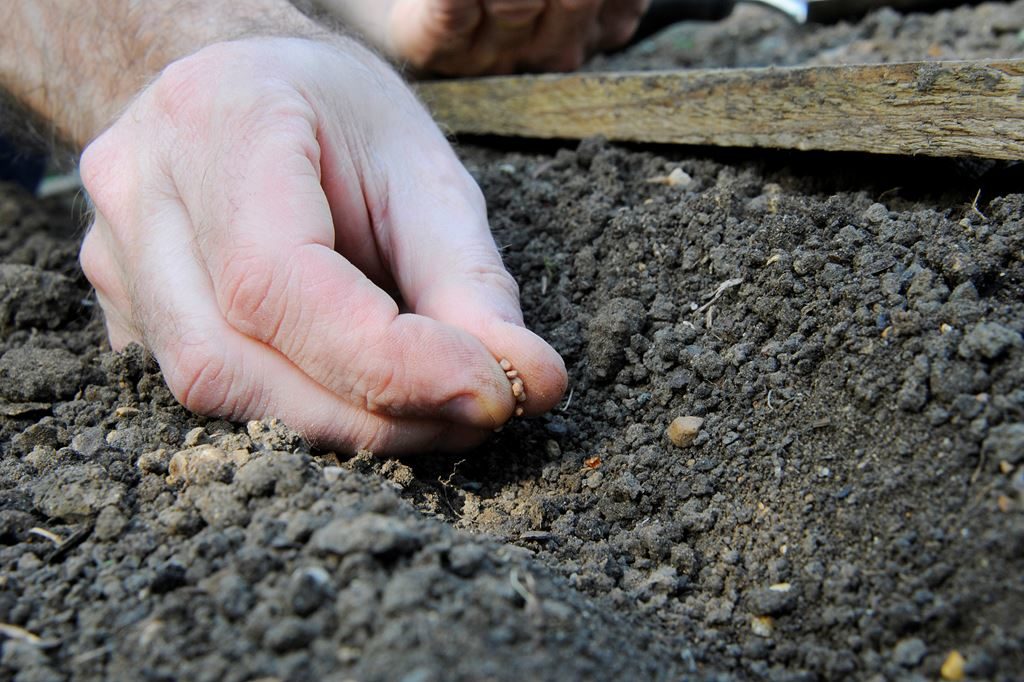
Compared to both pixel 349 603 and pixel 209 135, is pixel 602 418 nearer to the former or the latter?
pixel 349 603

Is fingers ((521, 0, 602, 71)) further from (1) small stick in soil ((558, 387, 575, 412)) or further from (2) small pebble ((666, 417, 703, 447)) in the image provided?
(2) small pebble ((666, 417, 703, 447))

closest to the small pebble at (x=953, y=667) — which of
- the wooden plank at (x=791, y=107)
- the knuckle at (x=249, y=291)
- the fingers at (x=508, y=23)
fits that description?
the wooden plank at (x=791, y=107)

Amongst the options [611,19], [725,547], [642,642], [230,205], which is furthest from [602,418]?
[611,19]

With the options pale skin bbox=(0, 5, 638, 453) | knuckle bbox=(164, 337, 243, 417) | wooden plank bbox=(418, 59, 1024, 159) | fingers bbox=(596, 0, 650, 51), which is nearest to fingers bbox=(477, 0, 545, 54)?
wooden plank bbox=(418, 59, 1024, 159)

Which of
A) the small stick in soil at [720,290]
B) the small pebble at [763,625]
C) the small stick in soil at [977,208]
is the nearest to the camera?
the small pebble at [763,625]

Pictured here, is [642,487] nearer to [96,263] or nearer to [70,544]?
[70,544]

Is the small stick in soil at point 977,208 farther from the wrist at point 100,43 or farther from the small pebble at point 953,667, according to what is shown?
the wrist at point 100,43
